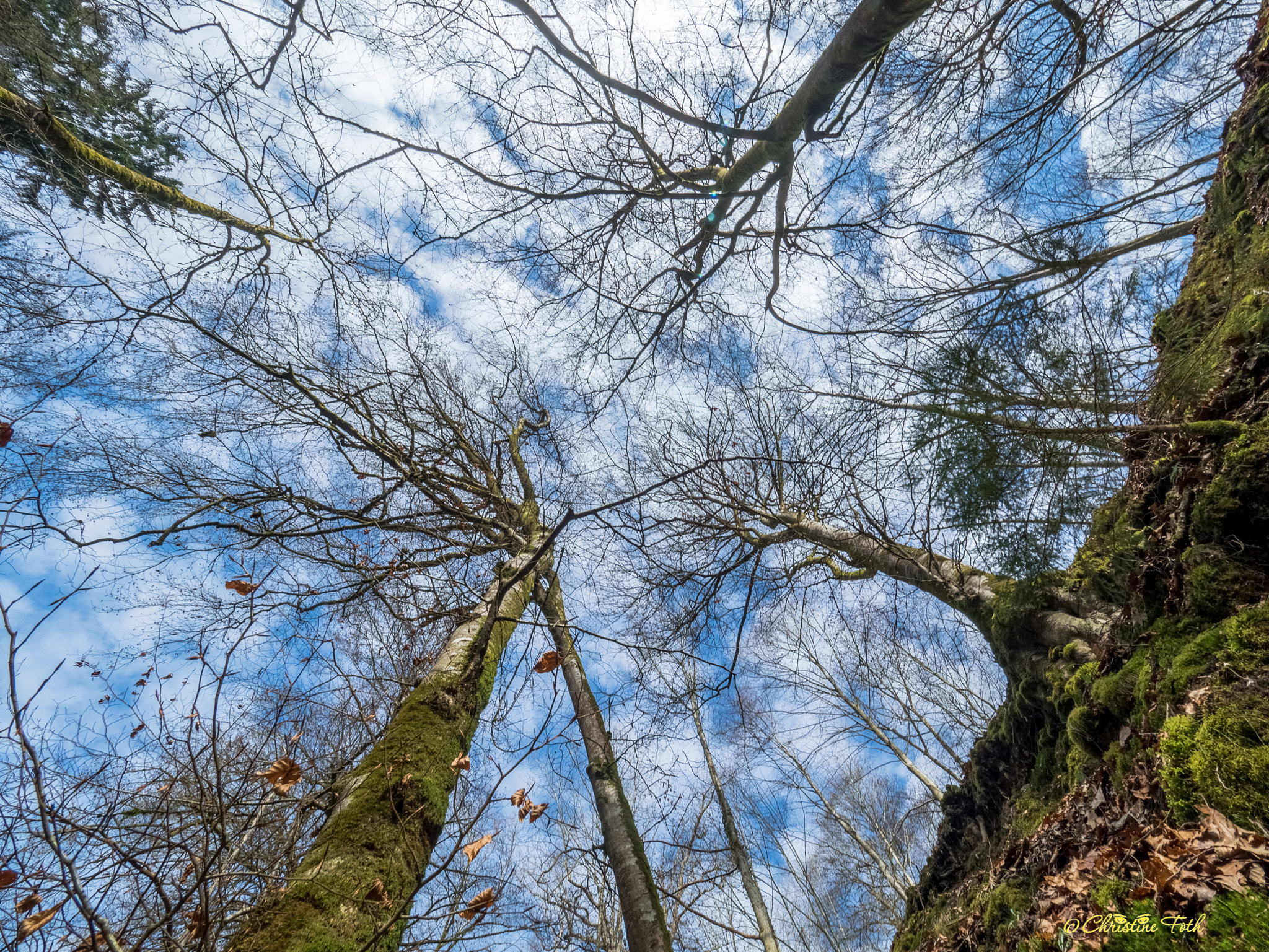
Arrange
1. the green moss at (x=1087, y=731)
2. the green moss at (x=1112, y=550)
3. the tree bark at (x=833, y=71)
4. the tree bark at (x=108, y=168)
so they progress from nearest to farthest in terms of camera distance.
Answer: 1. the green moss at (x=1087, y=731)
2. the tree bark at (x=833, y=71)
3. the green moss at (x=1112, y=550)
4. the tree bark at (x=108, y=168)

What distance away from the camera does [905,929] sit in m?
3.95

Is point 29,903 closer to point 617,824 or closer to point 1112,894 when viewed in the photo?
point 617,824

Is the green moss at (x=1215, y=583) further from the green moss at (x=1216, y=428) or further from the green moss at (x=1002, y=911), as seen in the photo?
the green moss at (x=1002, y=911)

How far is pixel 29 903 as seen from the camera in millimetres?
2059

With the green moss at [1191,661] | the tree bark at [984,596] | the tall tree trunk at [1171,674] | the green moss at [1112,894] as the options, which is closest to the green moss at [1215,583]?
the tall tree trunk at [1171,674]

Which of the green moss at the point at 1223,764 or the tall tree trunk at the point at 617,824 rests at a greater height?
the tall tree trunk at the point at 617,824

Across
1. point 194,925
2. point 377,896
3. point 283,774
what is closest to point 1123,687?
point 377,896

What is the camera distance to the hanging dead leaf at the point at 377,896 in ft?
6.07

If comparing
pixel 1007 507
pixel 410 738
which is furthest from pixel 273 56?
pixel 1007 507

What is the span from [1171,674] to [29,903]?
15.5ft

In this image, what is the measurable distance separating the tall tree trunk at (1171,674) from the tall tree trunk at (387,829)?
216 cm

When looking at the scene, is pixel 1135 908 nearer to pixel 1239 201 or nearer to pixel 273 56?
pixel 1239 201

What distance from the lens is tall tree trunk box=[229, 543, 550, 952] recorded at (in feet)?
5.58

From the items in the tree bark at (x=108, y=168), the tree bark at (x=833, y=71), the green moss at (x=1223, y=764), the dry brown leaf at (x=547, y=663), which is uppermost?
the tree bark at (x=108, y=168)
